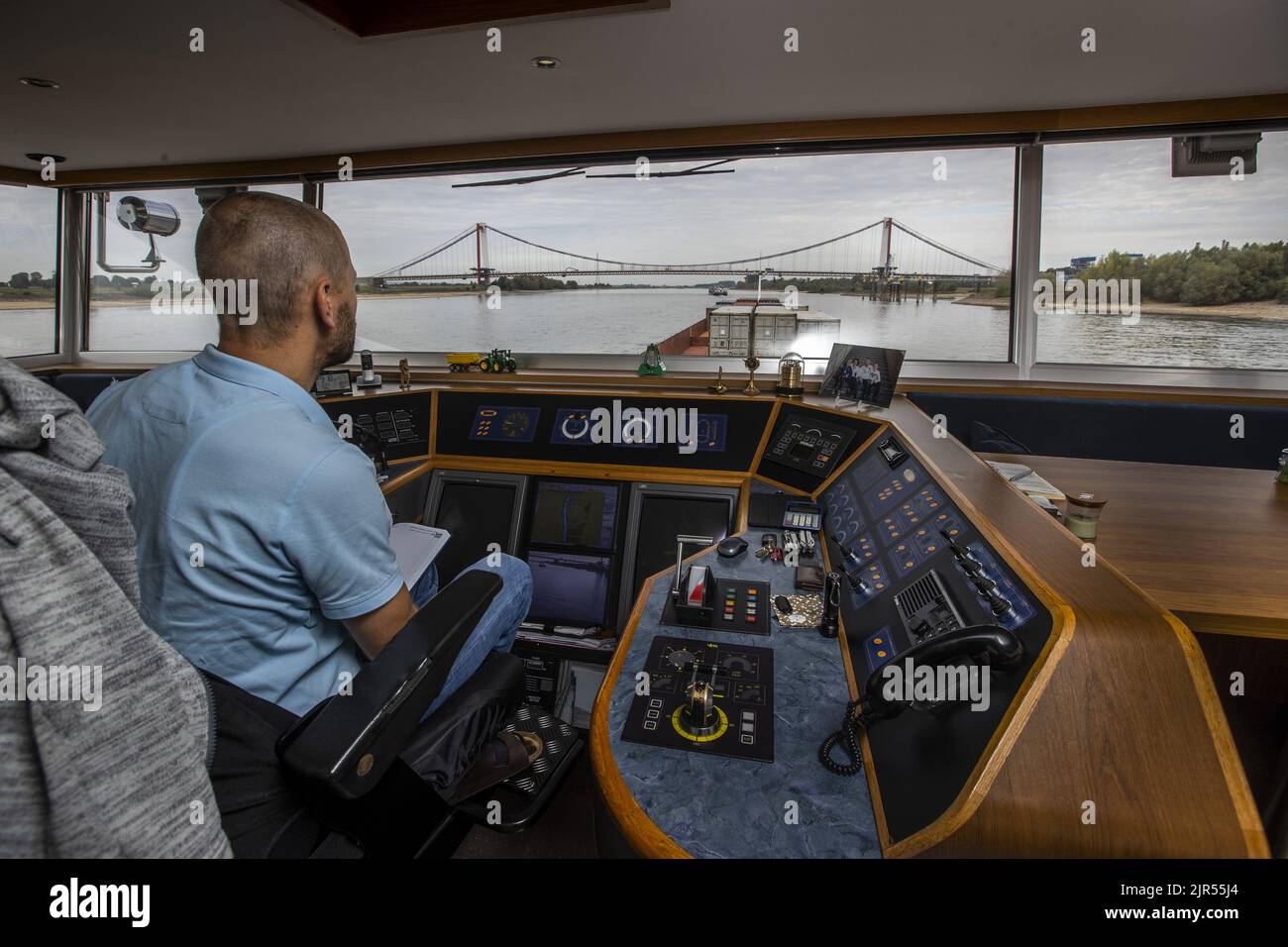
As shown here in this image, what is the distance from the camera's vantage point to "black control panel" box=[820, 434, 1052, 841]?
2.43ft

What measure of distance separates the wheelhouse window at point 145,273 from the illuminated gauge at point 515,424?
257 centimetres

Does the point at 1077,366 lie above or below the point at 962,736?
above

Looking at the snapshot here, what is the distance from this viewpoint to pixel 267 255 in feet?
3.34

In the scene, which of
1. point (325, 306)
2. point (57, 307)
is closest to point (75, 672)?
point (325, 306)

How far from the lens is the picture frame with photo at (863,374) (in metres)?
2.35

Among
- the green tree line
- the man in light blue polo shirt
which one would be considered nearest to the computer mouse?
the man in light blue polo shirt

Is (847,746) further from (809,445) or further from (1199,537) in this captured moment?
(809,445)

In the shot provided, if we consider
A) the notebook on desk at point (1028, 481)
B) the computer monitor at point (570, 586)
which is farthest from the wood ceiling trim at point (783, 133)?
the computer monitor at point (570, 586)

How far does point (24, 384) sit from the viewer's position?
1.69 ft

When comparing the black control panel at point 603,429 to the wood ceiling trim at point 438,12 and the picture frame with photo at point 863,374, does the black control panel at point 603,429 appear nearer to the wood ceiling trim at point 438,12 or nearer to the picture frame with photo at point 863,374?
the picture frame with photo at point 863,374

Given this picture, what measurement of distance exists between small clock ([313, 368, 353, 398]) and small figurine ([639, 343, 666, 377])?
1.38m

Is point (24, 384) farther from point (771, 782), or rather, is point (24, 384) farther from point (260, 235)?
point (771, 782)
